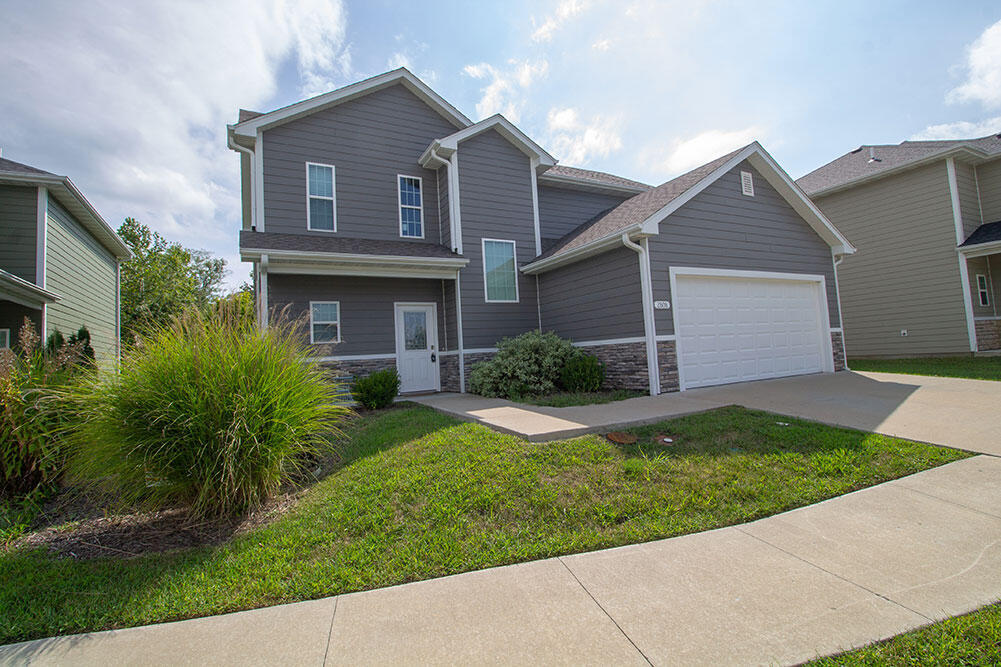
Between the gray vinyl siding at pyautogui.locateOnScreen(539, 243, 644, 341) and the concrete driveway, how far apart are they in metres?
1.92

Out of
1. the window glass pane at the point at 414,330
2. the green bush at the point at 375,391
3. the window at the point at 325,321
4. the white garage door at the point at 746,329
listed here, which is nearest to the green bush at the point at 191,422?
the green bush at the point at 375,391

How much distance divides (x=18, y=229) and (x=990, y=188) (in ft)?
81.2

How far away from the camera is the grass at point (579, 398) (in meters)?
7.82

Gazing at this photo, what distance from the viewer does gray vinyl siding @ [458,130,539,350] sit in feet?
36.6

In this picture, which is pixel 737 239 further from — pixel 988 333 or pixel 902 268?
pixel 988 333

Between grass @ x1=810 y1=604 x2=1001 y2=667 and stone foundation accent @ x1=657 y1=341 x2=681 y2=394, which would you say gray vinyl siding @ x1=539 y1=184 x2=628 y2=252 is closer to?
stone foundation accent @ x1=657 y1=341 x2=681 y2=394

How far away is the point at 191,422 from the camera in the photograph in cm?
356

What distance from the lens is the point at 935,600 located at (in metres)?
2.35

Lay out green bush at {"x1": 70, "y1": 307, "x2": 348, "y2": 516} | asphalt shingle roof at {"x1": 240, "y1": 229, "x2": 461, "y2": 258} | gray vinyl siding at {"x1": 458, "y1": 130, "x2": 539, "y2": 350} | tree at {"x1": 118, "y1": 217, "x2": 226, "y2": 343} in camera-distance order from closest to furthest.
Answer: green bush at {"x1": 70, "y1": 307, "x2": 348, "y2": 516} < asphalt shingle roof at {"x1": 240, "y1": 229, "x2": 461, "y2": 258} < gray vinyl siding at {"x1": 458, "y1": 130, "x2": 539, "y2": 350} < tree at {"x1": 118, "y1": 217, "x2": 226, "y2": 343}

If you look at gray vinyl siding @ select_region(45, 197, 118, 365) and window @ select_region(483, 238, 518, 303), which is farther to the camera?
window @ select_region(483, 238, 518, 303)

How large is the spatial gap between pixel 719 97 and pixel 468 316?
6806 millimetres

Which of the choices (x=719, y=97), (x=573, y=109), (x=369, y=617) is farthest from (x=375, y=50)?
(x=369, y=617)

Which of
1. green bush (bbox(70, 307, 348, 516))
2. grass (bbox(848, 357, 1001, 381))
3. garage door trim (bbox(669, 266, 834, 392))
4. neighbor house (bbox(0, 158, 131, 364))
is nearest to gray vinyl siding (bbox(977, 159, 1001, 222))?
grass (bbox(848, 357, 1001, 381))

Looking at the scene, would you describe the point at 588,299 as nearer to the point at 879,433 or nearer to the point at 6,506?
the point at 879,433
